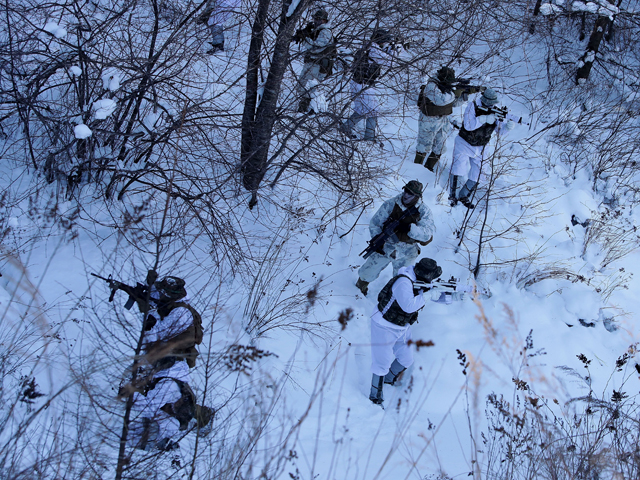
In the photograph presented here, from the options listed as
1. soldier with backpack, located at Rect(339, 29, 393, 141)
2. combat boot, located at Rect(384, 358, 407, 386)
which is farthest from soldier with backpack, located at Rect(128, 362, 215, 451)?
soldier with backpack, located at Rect(339, 29, 393, 141)

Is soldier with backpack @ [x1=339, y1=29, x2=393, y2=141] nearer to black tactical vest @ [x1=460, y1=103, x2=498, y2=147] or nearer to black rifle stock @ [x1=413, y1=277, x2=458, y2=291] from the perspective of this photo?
black tactical vest @ [x1=460, y1=103, x2=498, y2=147]

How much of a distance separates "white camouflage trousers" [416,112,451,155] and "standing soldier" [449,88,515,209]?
381mm

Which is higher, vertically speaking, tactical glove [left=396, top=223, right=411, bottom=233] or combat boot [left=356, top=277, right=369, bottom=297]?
tactical glove [left=396, top=223, right=411, bottom=233]

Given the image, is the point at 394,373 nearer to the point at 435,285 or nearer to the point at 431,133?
the point at 435,285

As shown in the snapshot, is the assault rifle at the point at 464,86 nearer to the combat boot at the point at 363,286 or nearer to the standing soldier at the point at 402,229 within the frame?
the standing soldier at the point at 402,229

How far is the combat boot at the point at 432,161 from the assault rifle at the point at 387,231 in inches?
89.2

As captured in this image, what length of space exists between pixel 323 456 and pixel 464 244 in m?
3.31

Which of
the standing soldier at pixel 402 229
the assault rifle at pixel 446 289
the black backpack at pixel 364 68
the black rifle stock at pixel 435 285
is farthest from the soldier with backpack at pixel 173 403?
the black backpack at pixel 364 68

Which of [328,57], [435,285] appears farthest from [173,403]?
[328,57]

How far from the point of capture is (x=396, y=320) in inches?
177

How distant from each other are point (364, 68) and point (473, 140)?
1711 mm

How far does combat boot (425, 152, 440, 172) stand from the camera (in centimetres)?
712

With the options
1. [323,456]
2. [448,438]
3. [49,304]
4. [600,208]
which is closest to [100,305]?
[49,304]

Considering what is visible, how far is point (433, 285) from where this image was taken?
454 cm
